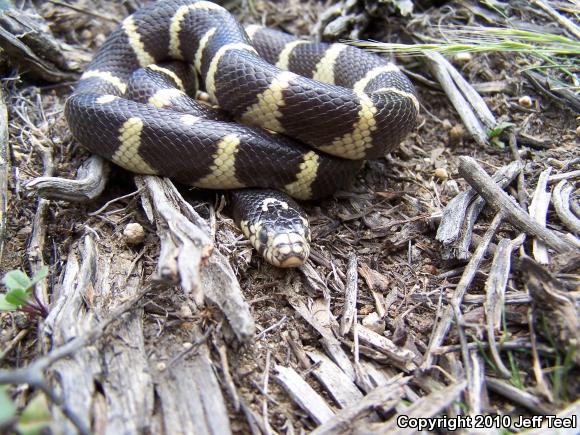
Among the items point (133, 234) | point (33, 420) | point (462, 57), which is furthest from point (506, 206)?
point (33, 420)

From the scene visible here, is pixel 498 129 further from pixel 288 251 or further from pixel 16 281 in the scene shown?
pixel 16 281

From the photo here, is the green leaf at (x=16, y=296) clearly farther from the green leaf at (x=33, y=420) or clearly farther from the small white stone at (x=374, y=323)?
the small white stone at (x=374, y=323)

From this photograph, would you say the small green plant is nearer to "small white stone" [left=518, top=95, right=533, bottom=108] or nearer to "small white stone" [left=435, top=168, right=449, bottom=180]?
"small white stone" [left=435, top=168, right=449, bottom=180]

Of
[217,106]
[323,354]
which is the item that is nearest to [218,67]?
[217,106]

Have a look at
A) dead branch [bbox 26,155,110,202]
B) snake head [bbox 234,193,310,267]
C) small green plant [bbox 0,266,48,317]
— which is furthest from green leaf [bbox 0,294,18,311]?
snake head [bbox 234,193,310,267]

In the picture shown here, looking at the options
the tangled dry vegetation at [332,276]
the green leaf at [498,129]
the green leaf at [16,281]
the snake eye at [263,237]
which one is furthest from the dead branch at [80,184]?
the green leaf at [498,129]

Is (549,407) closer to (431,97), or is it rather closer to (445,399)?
(445,399)
